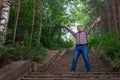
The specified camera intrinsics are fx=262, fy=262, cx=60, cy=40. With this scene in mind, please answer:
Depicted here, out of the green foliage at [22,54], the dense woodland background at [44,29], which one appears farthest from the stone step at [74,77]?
the green foliage at [22,54]

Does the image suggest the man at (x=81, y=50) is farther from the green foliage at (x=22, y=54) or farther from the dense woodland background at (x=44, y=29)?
the green foliage at (x=22, y=54)

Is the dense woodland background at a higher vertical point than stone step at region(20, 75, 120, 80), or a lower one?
higher

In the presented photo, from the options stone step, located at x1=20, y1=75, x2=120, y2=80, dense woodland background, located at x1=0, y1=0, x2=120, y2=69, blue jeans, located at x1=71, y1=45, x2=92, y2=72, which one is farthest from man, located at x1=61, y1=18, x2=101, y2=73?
stone step, located at x1=20, y1=75, x2=120, y2=80

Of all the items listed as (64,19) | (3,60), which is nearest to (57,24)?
(64,19)

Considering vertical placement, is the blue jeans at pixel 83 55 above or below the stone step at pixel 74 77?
above

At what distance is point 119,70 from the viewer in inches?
381

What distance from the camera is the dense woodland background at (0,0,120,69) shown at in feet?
36.1

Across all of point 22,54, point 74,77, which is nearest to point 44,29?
point 22,54

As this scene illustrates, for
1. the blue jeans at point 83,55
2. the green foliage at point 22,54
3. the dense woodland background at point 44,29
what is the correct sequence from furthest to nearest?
the dense woodland background at point 44,29 → the blue jeans at point 83,55 → the green foliage at point 22,54

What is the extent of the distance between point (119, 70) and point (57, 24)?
524 inches

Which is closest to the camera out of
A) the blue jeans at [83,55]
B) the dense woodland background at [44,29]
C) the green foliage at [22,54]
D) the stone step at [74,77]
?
the stone step at [74,77]

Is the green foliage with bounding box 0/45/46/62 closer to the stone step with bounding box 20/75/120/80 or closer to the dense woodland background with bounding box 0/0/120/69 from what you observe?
the dense woodland background with bounding box 0/0/120/69

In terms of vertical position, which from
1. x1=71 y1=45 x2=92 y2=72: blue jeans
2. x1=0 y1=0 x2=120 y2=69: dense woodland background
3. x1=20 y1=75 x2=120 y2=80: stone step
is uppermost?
x1=0 y1=0 x2=120 y2=69: dense woodland background

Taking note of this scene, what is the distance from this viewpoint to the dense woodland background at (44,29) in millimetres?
11016
